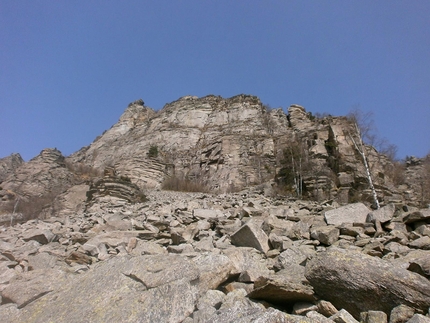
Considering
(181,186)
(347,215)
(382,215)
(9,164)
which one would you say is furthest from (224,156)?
(9,164)

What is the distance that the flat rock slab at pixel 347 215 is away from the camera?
719 centimetres

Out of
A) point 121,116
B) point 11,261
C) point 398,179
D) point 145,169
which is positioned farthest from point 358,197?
point 121,116

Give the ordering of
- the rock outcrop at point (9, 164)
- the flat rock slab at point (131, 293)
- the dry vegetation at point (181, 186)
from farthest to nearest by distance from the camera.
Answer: the rock outcrop at point (9, 164), the dry vegetation at point (181, 186), the flat rock slab at point (131, 293)

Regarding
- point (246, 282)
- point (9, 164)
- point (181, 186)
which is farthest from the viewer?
point (9, 164)

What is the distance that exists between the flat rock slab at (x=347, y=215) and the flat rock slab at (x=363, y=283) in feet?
12.7

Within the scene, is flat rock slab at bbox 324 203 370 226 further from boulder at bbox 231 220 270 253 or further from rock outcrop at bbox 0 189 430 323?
boulder at bbox 231 220 270 253

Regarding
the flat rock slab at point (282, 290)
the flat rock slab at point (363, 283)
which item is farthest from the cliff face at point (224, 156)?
the flat rock slab at point (282, 290)

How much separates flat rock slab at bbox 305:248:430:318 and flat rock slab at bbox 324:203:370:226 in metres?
3.88

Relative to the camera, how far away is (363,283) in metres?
3.30

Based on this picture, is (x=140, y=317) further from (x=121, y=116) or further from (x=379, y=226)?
(x=121, y=116)

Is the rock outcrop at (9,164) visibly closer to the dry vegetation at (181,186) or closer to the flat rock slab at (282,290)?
the dry vegetation at (181,186)

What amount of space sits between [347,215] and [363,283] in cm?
432

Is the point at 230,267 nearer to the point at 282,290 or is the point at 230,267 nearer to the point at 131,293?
the point at 282,290

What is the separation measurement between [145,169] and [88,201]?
10388 mm
